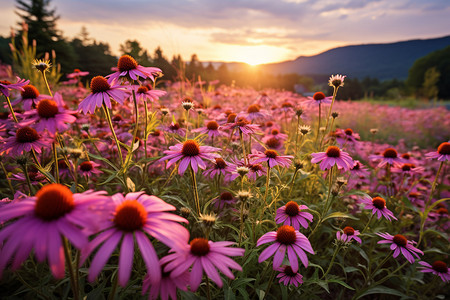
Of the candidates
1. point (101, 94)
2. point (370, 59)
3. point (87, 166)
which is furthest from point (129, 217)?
point (370, 59)

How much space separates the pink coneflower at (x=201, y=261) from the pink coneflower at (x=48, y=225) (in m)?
0.31

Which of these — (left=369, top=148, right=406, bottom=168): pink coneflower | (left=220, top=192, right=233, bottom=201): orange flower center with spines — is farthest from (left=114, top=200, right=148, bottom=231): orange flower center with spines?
(left=369, top=148, right=406, bottom=168): pink coneflower

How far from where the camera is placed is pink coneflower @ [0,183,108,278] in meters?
0.64

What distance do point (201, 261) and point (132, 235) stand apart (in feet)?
0.87

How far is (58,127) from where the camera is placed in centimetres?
106

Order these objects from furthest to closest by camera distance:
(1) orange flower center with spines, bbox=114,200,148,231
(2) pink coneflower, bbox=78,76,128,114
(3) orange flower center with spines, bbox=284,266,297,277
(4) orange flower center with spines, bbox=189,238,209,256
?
(3) orange flower center with spines, bbox=284,266,297,277, (2) pink coneflower, bbox=78,76,128,114, (4) orange flower center with spines, bbox=189,238,209,256, (1) orange flower center with spines, bbox=114,200,148,231

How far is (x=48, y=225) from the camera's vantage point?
70 cm

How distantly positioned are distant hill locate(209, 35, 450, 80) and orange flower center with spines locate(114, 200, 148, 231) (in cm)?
11381

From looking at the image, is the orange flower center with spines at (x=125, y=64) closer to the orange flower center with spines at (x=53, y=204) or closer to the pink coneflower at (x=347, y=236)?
the orange flower center with spines at (x=53, y=204)

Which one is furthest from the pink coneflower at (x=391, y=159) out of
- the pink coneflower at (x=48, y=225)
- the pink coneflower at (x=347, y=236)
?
the pink coneflower at (x=48, y=225)

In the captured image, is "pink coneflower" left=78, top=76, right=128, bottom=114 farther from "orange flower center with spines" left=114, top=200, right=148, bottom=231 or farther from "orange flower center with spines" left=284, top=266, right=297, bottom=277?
"orange flower center with spines" left=284, top=266, right=297, bottom=277

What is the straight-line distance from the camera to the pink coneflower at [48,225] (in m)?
0.64

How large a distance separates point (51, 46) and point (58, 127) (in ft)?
92.2

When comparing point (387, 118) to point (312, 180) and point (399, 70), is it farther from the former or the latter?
point (399, 70)
